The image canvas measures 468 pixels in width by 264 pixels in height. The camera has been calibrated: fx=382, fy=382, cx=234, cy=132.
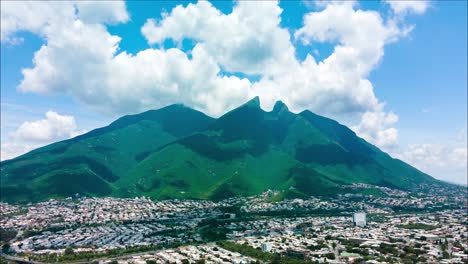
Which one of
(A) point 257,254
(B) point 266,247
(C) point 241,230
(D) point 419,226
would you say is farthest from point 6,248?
(D) point 419,226

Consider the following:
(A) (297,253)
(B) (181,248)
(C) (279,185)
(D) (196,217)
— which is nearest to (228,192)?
(C) (279,185)

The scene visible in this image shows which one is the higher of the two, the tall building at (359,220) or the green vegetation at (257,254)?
the tall building at (359,220)

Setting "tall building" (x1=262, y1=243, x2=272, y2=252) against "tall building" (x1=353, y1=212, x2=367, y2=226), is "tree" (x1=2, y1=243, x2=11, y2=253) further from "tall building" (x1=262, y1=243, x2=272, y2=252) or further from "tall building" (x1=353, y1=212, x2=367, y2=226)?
"tall building" (x1=353, y1=212, x2=367, y2=226)

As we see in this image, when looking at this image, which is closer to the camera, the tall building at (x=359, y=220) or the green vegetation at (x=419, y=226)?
the green vegetation at (x=419, y=226)

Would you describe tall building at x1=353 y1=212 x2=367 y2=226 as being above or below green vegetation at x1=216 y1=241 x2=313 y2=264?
above

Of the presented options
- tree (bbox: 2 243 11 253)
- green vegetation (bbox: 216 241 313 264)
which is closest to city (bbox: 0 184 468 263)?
green vegetation (bbox: 216 241 313 264)

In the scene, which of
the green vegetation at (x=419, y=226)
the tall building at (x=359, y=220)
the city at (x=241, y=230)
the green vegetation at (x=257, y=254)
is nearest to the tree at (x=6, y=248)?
the city at (x=241, y=230)

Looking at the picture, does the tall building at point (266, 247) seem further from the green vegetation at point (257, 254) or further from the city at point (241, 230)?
the green vegetation at point (257, 254)

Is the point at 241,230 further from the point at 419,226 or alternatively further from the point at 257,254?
the point at 419,226

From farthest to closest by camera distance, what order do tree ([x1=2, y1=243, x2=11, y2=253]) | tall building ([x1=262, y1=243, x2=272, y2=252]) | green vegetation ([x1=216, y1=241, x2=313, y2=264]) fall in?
1. tree ([x1=2, y1=243, x2=11, y2=253])
2. tall building ([x1=262, y1=243, x2=272, y2=252])
3. green vegetation ([x1=216, y1=241, x2=313, y2=264])

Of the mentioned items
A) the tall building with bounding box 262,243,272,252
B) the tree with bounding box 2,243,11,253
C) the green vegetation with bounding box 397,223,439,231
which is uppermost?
the green vegetation with bounding box 397,223,439,231

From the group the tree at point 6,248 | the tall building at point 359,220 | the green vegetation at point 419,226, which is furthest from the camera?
the tall building at point 359,220
